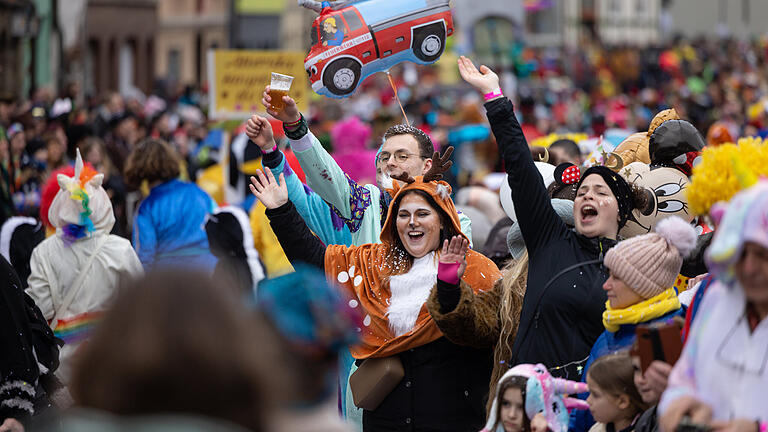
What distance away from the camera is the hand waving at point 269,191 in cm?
485

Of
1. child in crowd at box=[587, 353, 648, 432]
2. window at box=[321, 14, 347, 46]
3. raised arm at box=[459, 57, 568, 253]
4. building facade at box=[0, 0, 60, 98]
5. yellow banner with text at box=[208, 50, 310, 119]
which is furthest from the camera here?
building facade at box=[0, 0, 60, 98]

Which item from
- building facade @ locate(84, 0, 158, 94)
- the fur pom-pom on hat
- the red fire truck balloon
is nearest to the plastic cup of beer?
the red fire truck balloon

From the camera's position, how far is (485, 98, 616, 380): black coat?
4.20m

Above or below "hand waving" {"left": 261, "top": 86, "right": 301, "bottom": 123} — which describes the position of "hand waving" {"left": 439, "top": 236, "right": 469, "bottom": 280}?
below

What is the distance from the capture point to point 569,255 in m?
4.30

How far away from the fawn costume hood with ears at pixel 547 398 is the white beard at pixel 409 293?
0.86m

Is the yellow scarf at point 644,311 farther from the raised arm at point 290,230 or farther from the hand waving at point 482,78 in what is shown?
the raised arm at point 290,230

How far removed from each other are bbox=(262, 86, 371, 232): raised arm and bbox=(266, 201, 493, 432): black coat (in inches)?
41.1

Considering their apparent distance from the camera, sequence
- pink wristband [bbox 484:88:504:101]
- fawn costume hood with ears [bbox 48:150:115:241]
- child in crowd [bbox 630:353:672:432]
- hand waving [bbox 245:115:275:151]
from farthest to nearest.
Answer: fawn costume hood with ears [bbox 48:150:115:241], hand waving [bbox 245:115:275:151], pink wristband [bbox 484:88:504:101], child in crowd [bbox 630:353:672:432]

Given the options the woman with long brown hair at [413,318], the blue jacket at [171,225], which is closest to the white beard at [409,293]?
the woman with long brown hair at [413,318]

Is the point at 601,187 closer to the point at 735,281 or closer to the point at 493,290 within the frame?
the point at 493,290

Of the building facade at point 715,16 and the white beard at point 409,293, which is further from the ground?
the building facade at point 715,16

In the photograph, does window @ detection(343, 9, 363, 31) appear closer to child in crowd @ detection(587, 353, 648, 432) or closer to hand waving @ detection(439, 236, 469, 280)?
hand waving @ detection(439, 236, 469, 280)

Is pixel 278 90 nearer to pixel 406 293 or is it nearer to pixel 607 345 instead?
pixel 406 293
